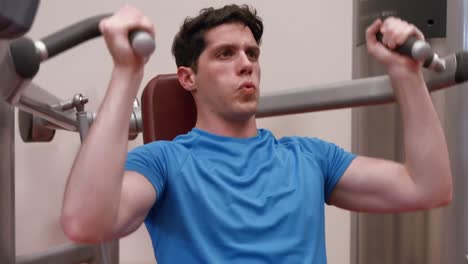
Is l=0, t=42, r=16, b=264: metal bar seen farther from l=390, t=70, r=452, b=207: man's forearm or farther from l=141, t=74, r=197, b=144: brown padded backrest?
l=390, t=70, r=452, b=207: man's forearm

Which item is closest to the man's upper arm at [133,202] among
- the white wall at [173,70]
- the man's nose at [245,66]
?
the man's nose at [245,66]

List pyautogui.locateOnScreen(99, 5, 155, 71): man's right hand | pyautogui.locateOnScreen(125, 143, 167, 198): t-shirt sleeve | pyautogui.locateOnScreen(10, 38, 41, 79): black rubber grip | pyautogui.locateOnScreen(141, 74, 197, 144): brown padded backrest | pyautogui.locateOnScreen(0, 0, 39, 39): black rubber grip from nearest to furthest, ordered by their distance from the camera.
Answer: pyautogui.locateOnScreen(0, 0, 39, 39): black rubber grip < pyautogui.locateOnScreen(10, 38, 41, 79): black rubber grip < pyautogui.locateOnScreen(99, 5, 155, 71): man's right hand < pyautogui.locateOnScreen(125, 143, 167, 198): t-shirt sleeve < pyautogui.locateOnScreen(141, 74, 197, 144): brown padded backrest

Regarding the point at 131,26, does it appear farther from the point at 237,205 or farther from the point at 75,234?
the point at 237,205

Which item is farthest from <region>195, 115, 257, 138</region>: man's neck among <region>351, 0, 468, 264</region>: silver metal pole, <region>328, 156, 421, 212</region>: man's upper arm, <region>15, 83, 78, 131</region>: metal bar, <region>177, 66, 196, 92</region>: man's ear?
<region>351, 0, 468, 264</region>: silver metal pole

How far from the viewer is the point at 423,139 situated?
1.31m

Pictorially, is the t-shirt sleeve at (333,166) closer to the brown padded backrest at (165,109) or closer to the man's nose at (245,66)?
the man's nose at (245,66)

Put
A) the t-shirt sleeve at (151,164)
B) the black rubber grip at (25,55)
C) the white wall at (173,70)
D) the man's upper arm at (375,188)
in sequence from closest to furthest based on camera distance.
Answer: the black rubber grip at (25,55) → the t-shirt sleeve at (151,164) → the man's upper arm at (375,188) → the white wall at (173,70)

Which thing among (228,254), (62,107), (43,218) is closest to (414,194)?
(228,254)

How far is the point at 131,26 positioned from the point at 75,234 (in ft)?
1.24

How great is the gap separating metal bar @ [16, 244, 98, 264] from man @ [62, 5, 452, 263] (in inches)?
12.4

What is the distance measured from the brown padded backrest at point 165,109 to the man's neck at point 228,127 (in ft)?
0.54

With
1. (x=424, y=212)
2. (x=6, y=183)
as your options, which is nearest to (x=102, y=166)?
(x=6, y=183)

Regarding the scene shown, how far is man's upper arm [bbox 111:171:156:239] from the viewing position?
117 centimetres

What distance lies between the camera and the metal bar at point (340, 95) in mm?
1324
